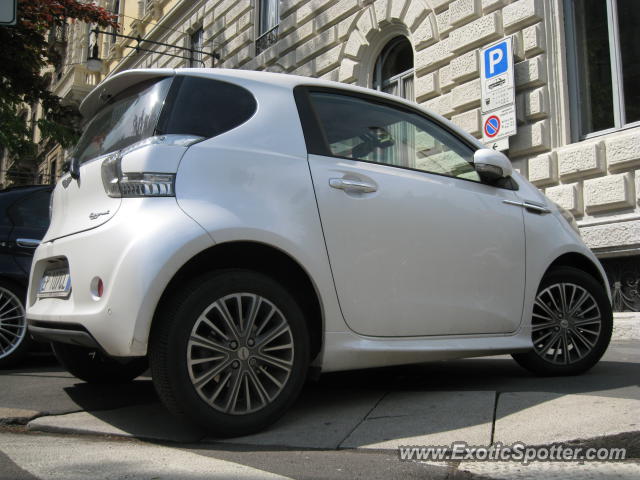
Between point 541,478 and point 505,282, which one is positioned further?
point 505,282

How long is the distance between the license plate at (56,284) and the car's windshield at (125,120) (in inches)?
23.7

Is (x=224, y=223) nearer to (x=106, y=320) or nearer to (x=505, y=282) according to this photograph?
(x=106, y=320)

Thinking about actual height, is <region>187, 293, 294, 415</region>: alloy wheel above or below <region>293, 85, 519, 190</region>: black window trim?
below

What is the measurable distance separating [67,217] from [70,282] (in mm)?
403

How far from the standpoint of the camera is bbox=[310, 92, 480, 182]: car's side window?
3418 millimetres

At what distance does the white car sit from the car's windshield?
0.01m

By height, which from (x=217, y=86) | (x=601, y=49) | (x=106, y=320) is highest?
(x=601, y=49)

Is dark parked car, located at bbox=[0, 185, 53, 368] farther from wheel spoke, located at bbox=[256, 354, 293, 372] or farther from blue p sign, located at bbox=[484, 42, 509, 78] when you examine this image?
blue p sign, located at bbox=[484, 42, 509, 78]

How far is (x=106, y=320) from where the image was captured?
2664 millimetres

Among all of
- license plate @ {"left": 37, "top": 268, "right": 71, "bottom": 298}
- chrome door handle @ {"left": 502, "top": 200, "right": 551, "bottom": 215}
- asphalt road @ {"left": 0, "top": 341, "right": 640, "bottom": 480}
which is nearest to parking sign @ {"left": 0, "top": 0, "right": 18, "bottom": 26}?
license plate @ {"left": 37, "top": 268, "right": 71, "bottom": 298}

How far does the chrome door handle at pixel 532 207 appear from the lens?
12.7ft

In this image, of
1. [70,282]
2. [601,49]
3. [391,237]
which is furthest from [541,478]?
[601,49]

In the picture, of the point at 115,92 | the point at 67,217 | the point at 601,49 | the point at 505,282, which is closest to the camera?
the point at 67,217

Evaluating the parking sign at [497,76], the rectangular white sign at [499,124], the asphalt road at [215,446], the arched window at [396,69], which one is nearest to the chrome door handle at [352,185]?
the asphalt road at [215,446]
